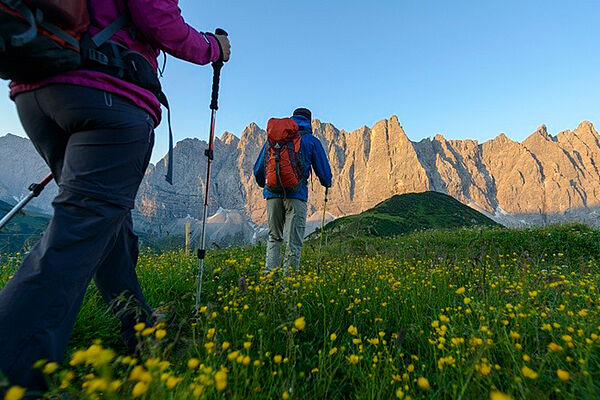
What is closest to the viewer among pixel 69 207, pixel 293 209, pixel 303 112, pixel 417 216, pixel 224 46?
pixel 69 207

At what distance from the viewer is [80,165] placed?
6.30ft

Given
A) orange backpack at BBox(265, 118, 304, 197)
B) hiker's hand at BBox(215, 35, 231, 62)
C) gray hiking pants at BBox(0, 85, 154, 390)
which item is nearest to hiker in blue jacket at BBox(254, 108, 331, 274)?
orange backpack at BBox(265, 118, 304, 197)

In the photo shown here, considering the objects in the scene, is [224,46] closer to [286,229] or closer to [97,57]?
[97,57]

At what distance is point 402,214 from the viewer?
42.9m

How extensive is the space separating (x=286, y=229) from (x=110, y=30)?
13.1 feet

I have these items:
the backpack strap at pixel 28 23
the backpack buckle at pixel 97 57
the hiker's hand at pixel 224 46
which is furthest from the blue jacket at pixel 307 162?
the backpack strap at pixel 28 23

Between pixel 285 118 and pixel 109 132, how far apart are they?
3674 millimetres

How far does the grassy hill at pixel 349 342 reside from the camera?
145cm

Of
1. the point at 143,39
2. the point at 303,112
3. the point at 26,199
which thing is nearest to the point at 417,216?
the point at 303,112

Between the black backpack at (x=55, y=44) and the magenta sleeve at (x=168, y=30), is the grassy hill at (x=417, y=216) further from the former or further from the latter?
the black backpack at (x=55, y=44)

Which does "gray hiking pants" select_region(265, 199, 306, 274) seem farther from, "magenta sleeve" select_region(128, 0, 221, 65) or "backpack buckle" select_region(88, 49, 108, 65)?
"backpack buckle" select_region(88, 49, 108, 65)

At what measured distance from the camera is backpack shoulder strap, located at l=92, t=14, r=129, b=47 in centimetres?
194

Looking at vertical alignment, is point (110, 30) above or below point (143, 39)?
below

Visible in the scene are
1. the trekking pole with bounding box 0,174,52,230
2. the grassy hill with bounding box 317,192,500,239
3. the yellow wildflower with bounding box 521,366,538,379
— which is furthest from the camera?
the grassy hill with bounding box 317,192,500,239
